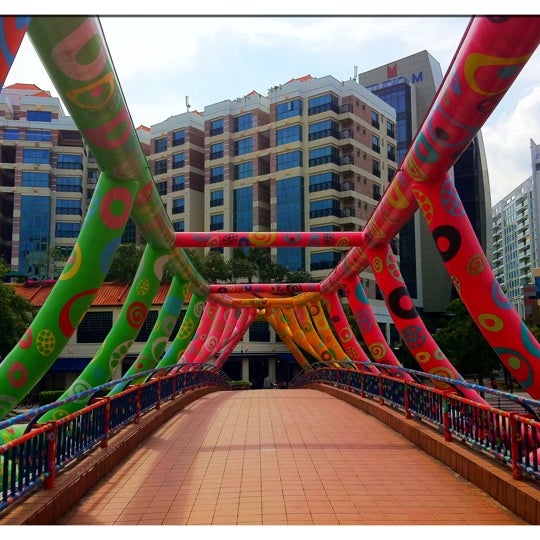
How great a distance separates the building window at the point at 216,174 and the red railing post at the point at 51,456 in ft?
157

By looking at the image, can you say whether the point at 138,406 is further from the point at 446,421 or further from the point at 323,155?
the point at 323,155

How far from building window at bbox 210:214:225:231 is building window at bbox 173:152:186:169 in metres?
6.13

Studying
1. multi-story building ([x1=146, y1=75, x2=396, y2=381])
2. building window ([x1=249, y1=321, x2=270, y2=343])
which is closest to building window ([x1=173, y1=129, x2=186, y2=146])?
multi-story building ([x1=146, y1=75, x2=396, y2=381])

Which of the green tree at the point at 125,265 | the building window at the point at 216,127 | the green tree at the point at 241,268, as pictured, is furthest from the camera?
the building window at the point at 216,127

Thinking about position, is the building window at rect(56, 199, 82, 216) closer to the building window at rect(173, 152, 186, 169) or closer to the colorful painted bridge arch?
the building window at rect(173, 152, 186, 169)

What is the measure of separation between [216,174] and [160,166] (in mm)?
6564

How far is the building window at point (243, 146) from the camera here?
51.1 meters

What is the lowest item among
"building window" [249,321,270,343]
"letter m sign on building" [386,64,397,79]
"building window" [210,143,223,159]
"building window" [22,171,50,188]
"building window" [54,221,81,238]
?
"building window" [249,321,270,343]

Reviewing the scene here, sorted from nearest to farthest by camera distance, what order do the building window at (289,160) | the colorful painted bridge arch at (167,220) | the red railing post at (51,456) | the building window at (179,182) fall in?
the red railing post at (51,456) < the colorful painted bridge arch at (167,220) < the building window at (289,160) < the building window at (179,182)

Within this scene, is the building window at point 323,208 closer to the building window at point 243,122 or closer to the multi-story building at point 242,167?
the multi-story building at point 242,167

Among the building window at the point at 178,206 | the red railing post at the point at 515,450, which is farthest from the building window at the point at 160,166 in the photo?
the red railing post at the point at 515,450

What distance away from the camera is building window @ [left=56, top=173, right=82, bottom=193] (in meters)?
53.1

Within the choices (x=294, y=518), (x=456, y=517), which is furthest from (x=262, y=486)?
(x=456, y=517)

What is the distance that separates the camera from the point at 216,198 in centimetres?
5206
